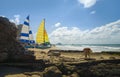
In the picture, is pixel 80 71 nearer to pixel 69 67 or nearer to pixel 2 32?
pixel 69 67

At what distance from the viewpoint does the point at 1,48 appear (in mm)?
12820

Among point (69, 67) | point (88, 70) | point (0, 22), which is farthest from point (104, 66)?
point (0, 22)

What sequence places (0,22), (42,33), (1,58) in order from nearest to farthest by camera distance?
(1,58) < (0,22) < (42,33)

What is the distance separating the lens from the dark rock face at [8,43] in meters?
12.9

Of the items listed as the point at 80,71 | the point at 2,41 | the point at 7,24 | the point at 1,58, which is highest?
the point at 7,24

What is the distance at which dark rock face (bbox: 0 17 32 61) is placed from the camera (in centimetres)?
1293

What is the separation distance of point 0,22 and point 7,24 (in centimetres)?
62

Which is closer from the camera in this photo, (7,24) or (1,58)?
(1,58)

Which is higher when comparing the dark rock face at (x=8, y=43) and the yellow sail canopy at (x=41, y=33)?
the yellow sail canopy at (x=41, y=33)

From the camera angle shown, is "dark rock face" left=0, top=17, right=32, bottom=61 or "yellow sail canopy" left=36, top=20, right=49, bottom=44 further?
"yellow sail canopy" left=36, top=20, right=49, bottom=44

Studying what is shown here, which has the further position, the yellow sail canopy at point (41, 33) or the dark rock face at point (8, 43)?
the yellow sail canopy at point (41, 33)

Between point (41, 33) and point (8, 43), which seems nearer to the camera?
point (8, 43)

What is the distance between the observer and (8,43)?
13.5 metres

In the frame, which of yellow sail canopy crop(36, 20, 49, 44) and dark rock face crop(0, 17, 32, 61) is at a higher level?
yellow sail canopy crop(36, 20, 49, 44)
